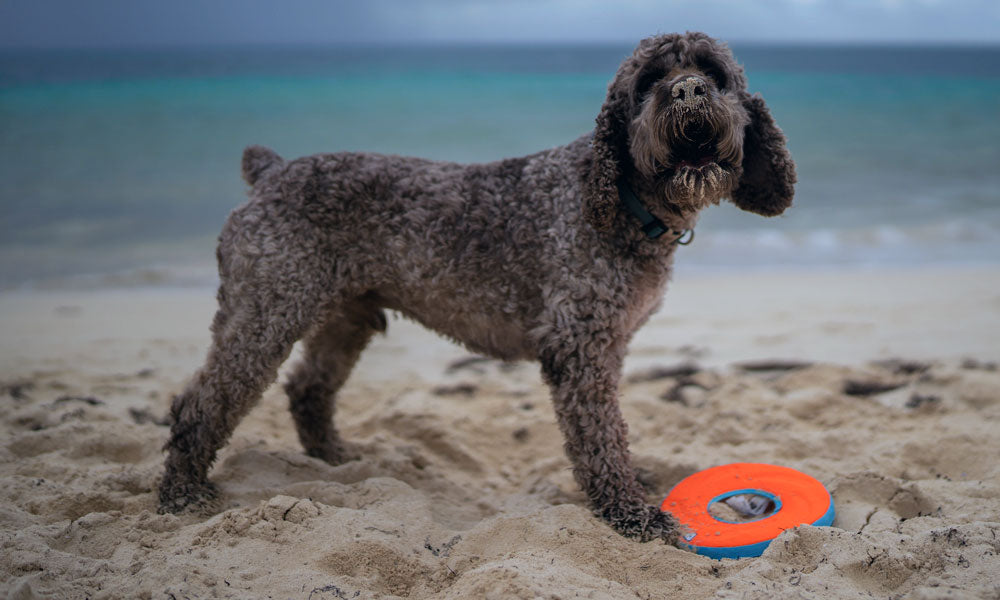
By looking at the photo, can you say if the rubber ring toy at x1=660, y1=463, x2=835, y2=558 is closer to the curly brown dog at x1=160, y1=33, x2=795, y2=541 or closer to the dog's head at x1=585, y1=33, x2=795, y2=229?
the curly brown dog at x1=160, y1=33, x2=795, y2=541

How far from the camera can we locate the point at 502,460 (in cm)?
457

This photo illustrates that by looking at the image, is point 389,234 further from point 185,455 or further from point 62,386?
point 62,386

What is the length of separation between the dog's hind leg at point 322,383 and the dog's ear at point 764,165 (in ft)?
7.04

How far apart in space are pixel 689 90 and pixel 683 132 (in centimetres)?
17

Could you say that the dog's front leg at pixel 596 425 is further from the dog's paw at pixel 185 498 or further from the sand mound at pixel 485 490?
the dog's paw at pixel 185 498

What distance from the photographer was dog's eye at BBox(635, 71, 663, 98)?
127 inches

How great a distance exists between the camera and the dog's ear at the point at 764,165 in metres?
3.41

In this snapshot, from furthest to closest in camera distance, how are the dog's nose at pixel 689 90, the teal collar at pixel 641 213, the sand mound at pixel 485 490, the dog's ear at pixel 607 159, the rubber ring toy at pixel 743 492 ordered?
the teal collar at pixel 641 213 → the dog's ear at pixel 607 159 → the rubber ring toy at pixel 743 492 → the dog's nose at pixel 689 90 → the sand mound at pixel 485 490

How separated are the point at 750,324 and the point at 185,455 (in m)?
4.88

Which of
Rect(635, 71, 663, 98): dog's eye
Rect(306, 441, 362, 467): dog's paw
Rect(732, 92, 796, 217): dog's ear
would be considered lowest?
Rect(306, 441, 362, 467): dog's paw

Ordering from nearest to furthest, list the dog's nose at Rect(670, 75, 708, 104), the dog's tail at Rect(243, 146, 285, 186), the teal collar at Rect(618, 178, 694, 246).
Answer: the dog's nose at Rect(670, 75, 708, 104), the teal collar at Rect(618, 178, 694, 246), the dog's tail at Rect(243, 146, 285, 186)

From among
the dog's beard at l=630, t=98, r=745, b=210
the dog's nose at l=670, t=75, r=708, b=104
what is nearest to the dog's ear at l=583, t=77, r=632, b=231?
the dog's beard at l=630, t=98, r=745, b=210

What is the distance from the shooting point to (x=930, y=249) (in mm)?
9805

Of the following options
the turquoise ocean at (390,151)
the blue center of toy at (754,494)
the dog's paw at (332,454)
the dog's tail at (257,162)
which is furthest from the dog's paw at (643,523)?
the turquoise ocean at (390,151)
